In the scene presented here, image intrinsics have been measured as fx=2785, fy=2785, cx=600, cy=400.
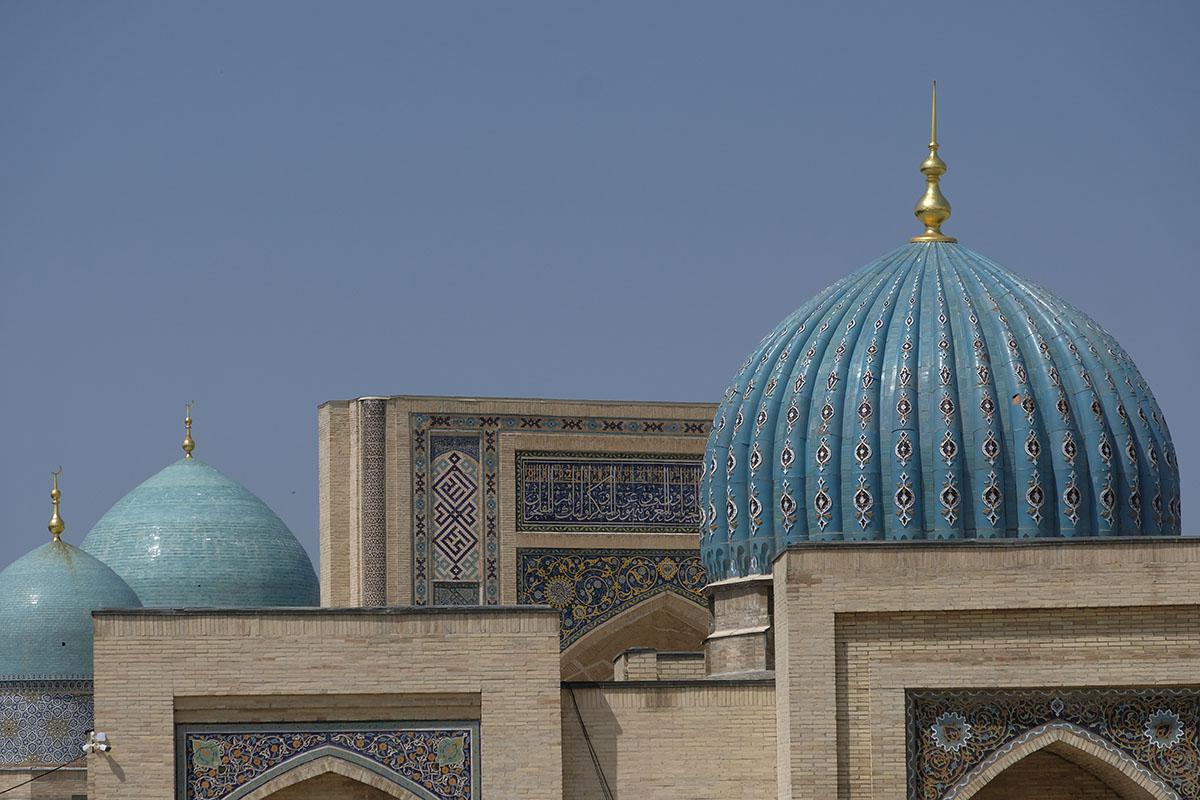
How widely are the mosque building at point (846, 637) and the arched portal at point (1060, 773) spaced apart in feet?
0.04

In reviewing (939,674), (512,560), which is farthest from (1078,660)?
(512,560)

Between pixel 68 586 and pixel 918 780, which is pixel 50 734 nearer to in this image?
pixel 68 586

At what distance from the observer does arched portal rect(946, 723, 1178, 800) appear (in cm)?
1248

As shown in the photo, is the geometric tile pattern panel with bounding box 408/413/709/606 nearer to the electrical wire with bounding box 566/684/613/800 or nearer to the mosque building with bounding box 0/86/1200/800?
the mosque building with bounding box 0/86/1200/800

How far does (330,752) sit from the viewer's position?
12.6m

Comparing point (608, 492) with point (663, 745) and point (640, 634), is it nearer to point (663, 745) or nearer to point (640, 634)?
point (640, 634)

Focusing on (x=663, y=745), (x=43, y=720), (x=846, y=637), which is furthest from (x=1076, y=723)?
(x=43, y=720)

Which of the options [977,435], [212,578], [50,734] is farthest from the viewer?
[212,578]

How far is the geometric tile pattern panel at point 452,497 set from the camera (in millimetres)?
17625

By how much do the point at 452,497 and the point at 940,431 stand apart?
490 centimetres

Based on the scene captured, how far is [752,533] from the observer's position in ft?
45.9

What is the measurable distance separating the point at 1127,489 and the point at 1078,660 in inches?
55.4

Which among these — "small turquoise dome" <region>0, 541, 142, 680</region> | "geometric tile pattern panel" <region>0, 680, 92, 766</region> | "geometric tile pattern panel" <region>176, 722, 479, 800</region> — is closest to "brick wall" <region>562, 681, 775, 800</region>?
"geometric tile pattern panel" <region>176, 722, 479, 800</region>

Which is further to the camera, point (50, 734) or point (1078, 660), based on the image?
point (50, 734)
